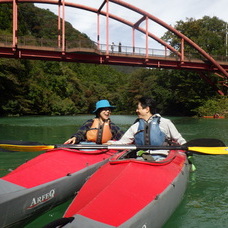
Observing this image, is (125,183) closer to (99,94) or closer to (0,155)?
(0,155)

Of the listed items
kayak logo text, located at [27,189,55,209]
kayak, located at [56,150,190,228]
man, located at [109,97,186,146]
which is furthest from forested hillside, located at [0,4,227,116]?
kayak logo text, located at [27,189,55,209]

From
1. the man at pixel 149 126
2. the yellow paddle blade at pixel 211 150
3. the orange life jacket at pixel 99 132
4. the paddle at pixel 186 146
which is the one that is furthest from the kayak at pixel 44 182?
the yellow paddle blade at pixel 211 150

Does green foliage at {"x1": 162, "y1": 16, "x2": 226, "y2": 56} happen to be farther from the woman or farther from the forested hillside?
the woman

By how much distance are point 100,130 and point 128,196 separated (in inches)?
95.7

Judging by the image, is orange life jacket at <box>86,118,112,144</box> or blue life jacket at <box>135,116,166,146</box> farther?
orange life jacket at <box>86,118,112,144</box>

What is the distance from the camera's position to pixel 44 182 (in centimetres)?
300

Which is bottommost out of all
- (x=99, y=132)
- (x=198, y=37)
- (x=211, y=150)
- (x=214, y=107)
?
(x=211, y=150)

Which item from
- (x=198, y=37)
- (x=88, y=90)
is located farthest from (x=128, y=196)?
(x=88, y=90)

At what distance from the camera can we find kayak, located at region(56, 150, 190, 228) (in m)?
1.99

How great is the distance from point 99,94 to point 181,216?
2249 inches

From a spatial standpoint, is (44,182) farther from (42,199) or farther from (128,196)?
(128,196)

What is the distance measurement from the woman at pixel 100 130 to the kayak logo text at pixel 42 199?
5.28 feet

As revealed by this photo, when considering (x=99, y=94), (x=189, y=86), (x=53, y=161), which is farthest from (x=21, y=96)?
(x=53, y=161)

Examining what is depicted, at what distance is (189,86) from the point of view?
33.7m
